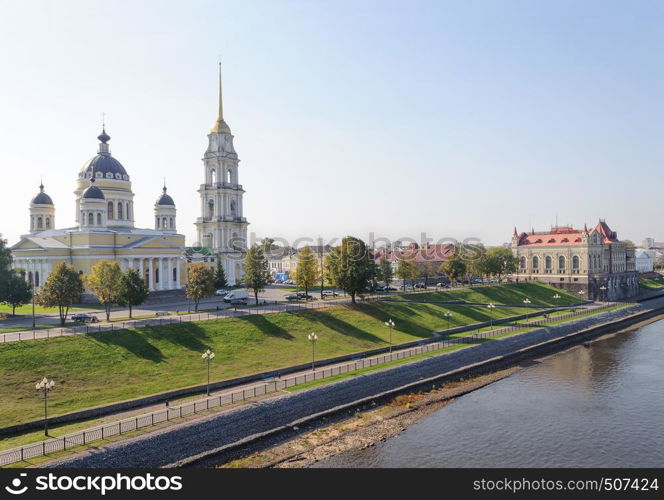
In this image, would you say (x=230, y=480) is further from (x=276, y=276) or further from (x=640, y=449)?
(x=276, y=276)

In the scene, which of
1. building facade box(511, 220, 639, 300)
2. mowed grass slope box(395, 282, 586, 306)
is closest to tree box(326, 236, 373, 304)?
mowed grass slope box(395, 282, 586, 306)

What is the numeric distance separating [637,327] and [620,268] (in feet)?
162

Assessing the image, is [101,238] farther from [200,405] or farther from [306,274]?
[200,405]

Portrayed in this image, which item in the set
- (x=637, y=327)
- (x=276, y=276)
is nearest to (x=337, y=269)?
(x=637, y=327)

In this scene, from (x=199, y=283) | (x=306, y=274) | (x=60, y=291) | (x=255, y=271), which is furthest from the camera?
(x=306, y=274)

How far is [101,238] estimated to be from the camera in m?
76.4

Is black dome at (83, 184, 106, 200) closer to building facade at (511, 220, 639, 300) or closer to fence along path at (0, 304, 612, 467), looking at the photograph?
fence along path at (0, 304, 612, 467)

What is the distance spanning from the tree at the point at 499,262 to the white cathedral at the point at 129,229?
52274 mm

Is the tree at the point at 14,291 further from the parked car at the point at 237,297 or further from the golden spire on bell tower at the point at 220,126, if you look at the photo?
the golden spire on bell tower at the point at 220,126

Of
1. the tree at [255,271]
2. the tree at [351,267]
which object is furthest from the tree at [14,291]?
the tree at [351,267]

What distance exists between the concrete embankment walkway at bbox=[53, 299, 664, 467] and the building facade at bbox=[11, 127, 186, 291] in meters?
44.2

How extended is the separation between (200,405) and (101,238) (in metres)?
51.0

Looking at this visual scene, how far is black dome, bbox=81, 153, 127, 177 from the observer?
85.5m

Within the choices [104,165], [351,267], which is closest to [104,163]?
[104,165]
